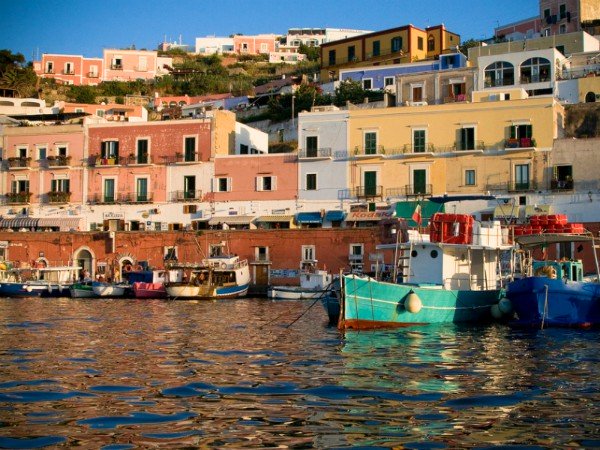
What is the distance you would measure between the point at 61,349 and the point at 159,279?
25.9m

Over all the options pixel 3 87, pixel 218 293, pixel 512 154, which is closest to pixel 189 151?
pixel 218 293

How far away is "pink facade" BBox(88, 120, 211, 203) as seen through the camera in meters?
51.9

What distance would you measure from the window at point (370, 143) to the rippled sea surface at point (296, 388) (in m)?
25.2

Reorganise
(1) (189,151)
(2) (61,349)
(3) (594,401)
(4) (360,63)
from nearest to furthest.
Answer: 1. (3) (594,401)
2. (2) (61,349)
3. (1) (189,151)
4. (4) (360,63)

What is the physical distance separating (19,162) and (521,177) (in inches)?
1251

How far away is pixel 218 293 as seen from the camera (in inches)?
1682

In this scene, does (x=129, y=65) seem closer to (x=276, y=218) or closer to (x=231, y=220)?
(x=231, y=220)

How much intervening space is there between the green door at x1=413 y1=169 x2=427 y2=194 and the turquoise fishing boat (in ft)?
58.5

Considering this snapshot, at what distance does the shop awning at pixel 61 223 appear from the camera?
5181 centimetres

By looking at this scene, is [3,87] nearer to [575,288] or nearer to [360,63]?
[360,63]

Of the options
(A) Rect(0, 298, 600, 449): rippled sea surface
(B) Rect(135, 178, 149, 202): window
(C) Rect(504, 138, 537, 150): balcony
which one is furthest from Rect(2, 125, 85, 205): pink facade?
(A) Rect(0, 298, 600, 449): rippled sea surface

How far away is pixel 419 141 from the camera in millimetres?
48344

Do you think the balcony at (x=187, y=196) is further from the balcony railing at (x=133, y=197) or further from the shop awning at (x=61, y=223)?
the shop awning at (x=61, y=223)

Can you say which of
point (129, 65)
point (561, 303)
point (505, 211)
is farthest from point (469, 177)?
point (129, 65)
